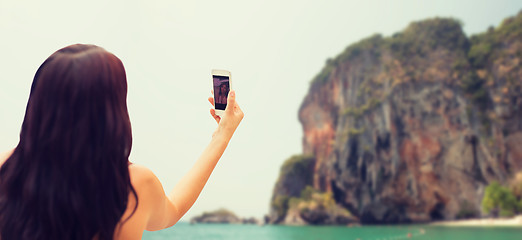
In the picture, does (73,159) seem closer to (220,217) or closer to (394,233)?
(394,233)

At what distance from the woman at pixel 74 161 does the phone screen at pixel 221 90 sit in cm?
48

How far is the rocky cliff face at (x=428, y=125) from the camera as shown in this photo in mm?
47812

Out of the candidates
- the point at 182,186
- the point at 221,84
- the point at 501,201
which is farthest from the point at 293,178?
the point at 182,186

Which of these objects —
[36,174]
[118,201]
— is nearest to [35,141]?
[36,174]

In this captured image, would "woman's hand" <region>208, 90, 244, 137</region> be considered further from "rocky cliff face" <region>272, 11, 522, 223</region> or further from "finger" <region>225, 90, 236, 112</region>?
"rocky cliff face" <region>272, 11, 522, 223</region>

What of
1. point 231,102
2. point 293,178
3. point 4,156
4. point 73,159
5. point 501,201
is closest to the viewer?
point 73,159

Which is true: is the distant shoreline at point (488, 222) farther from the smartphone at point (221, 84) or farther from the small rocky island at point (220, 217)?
the small rocky island at point (220, 217)

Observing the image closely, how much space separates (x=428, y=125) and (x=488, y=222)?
43.5 feet

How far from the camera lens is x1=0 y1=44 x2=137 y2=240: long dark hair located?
974 millimetres

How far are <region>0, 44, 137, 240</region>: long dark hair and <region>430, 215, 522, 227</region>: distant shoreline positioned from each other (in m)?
44.2

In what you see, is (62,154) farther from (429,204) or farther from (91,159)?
(429,204)

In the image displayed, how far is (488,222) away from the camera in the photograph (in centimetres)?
4388

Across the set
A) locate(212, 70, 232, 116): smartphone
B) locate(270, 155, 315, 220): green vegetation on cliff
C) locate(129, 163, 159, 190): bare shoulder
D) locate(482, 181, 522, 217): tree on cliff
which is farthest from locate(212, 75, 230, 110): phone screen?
locate(270, 155, 315, 220): green vegetation on cliff

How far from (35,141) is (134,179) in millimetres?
227
